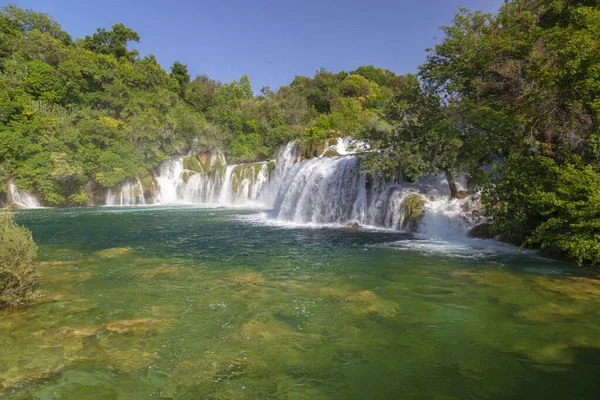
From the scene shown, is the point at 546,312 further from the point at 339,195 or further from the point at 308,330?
the point at 339,195

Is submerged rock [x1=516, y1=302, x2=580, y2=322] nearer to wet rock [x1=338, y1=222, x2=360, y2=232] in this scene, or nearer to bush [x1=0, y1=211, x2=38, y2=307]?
bush [x1=0, y1=211, x2=38, y2=307]

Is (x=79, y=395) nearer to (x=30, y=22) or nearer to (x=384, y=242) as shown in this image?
(x=384, y=242)

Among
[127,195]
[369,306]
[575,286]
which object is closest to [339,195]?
[575,286]

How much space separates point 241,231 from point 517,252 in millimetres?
11045

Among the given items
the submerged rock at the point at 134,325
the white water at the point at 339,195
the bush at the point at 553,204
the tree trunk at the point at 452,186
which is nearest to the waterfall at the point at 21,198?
the white water at the point at 339,195

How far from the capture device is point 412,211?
15305mm

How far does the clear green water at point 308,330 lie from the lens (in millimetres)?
4113

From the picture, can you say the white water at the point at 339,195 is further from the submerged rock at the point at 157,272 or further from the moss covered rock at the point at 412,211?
the submerged rock at the point at 157,272

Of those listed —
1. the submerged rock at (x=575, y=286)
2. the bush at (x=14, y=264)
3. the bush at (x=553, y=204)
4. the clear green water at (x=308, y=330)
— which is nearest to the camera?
the clear green water at (x=308, y=330)

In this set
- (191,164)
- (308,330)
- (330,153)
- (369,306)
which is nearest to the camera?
(308,330)

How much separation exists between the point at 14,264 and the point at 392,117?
1511cm

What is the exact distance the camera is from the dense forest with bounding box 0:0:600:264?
876cm

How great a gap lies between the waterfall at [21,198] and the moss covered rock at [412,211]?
3260 cm

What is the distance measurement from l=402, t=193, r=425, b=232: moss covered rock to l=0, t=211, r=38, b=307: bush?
1318cm
